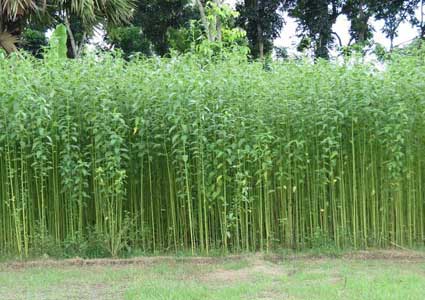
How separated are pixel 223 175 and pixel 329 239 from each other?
142 cm

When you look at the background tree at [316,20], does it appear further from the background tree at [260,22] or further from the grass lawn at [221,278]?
the grass lawn at [221,278]

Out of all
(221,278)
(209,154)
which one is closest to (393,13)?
(209,154)

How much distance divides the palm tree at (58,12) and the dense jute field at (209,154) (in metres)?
3.04

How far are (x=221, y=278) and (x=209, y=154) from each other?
4.46 feet

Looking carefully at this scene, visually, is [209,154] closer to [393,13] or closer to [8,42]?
[8,42]

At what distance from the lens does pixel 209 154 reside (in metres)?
5.47

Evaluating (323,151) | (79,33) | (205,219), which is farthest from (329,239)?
(79,33)

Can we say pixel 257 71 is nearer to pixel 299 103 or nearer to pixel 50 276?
pixel 299 103

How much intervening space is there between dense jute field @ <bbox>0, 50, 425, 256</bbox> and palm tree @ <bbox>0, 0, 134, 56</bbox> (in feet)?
9.97

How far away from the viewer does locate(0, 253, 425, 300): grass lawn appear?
4055 millimetres

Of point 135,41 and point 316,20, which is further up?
point 316,20

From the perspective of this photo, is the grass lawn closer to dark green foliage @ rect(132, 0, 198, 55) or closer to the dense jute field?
the dense jute field

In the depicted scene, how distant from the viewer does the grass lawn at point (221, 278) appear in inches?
160

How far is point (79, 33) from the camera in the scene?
17.0m
